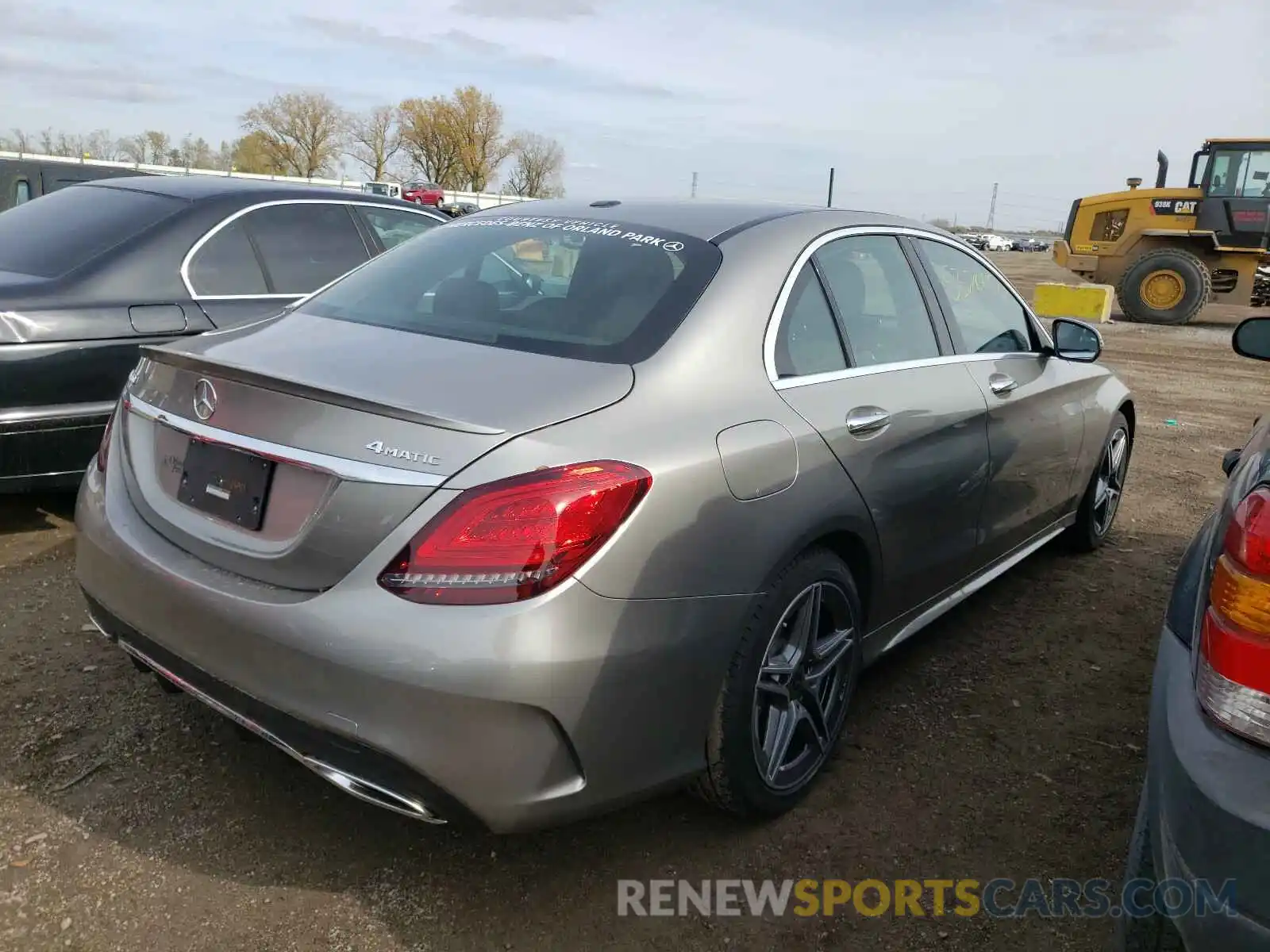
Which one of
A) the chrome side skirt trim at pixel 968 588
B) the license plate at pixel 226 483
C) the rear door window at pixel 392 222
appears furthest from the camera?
the rear door window at pixel 392 222

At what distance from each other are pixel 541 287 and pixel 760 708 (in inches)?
51.2

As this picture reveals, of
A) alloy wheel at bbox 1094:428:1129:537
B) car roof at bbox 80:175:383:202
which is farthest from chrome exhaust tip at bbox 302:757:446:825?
alloy wheel at bbox 1094:428:1129:537

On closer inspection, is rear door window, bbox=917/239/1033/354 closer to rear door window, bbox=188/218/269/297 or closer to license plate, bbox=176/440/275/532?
license plate, bbox=176/440/275/532

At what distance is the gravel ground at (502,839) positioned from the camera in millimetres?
2227

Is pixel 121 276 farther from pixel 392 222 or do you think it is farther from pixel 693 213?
pixel 693 213

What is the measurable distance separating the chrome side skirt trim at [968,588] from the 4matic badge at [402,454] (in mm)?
1728

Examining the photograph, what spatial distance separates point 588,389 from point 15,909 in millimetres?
1728

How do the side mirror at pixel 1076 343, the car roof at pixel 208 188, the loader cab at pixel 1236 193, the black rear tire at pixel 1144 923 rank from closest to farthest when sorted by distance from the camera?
the black rear tire at pixel 1144 923, the side mirror at pixel 1076 343, the car roof at pixel 208 188, the loader cab at pixel 1236 193

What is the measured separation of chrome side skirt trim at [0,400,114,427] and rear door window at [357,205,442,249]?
5.85ft

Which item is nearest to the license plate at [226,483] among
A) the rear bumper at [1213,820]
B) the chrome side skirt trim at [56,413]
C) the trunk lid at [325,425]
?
the trunk lid at [325,425]

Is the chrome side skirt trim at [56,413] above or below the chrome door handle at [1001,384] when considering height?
below

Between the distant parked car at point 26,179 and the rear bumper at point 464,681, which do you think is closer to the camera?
the rear bumper at point 464,681

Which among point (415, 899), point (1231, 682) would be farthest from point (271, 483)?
point (1231, 682)

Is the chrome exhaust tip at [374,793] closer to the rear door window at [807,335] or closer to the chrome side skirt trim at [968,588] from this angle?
the rear door window at [807,335]
